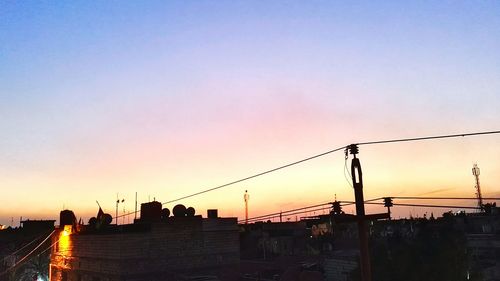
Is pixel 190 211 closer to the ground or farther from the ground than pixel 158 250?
farther from the ground

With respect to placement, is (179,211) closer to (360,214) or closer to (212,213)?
(212,213)

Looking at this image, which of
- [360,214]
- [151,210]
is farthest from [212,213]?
[360,214]

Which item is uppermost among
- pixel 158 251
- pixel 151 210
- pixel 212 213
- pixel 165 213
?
pixel 151 210

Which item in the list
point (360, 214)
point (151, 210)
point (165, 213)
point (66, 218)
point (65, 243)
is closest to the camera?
point (360, 214)

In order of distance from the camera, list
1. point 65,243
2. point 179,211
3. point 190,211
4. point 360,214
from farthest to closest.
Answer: point 65,243 → point 190,211 → point 179,211 → point 360,214

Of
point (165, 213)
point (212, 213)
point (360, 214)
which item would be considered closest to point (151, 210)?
point (165, 213)

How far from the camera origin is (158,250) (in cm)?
2811

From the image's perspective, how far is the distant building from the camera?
1077 inches

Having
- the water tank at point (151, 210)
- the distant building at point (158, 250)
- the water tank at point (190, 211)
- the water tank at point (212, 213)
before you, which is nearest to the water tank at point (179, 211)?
the water tank at point (190, 211)

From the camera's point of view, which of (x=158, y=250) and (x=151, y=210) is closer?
(x=158, y=250)

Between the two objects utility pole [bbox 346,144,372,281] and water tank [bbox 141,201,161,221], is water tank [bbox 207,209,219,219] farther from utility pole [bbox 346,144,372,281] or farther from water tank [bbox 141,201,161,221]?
utility pole [bbox 346,144,372,281]

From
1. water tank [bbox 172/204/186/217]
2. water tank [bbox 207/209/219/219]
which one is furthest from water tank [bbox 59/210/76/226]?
A: water tank [bbox 207/209/219/219]

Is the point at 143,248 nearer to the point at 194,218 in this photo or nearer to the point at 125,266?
the point at 125,266

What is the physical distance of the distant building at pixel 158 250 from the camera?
27344 mm
